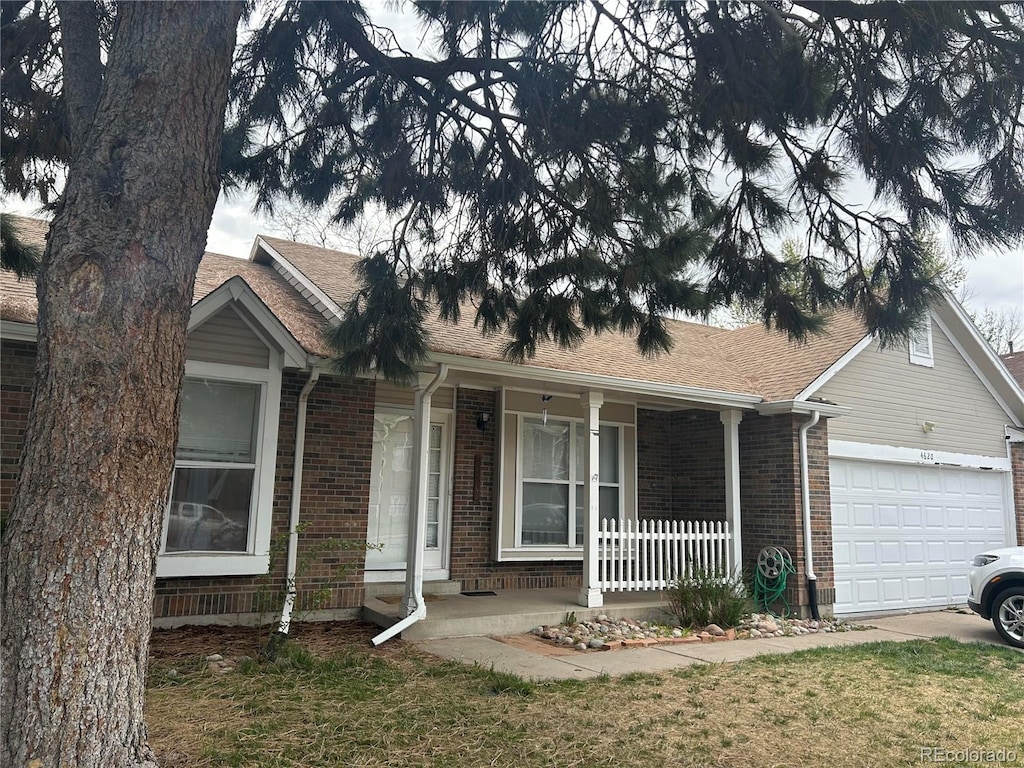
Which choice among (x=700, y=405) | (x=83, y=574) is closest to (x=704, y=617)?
(x=700, y=405)

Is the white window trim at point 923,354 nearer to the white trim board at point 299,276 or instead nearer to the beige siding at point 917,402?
the beige siding at point 917,402

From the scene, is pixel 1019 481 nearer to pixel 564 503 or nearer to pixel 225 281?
pixel 564 503

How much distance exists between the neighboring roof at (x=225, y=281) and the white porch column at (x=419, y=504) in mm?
1140

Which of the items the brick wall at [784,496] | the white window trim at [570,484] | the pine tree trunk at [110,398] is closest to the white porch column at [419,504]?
the white window trim at [570,484]

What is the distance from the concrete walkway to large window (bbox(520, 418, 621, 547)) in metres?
2.72

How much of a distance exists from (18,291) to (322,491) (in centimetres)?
363

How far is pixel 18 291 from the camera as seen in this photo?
745 centimetres

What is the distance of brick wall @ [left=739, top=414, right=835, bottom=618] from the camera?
9.93 m

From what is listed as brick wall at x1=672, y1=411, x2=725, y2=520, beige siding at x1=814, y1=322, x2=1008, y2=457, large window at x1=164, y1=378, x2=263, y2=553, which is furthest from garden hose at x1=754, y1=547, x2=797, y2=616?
large window at x1=164, y1=378, x2=263, y2=553

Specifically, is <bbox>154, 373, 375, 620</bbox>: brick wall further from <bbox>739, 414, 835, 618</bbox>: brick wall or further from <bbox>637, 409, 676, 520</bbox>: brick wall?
<bbox>739, 414, 835, 618</bbox>: brick wall

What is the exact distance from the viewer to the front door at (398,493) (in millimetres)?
9289

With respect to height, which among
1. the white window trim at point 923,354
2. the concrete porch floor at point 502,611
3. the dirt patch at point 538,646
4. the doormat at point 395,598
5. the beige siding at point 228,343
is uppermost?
the white window trim at point 923,354

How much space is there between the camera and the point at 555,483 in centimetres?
1037

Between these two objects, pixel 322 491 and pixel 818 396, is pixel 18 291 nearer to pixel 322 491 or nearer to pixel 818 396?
pixel 322 491
